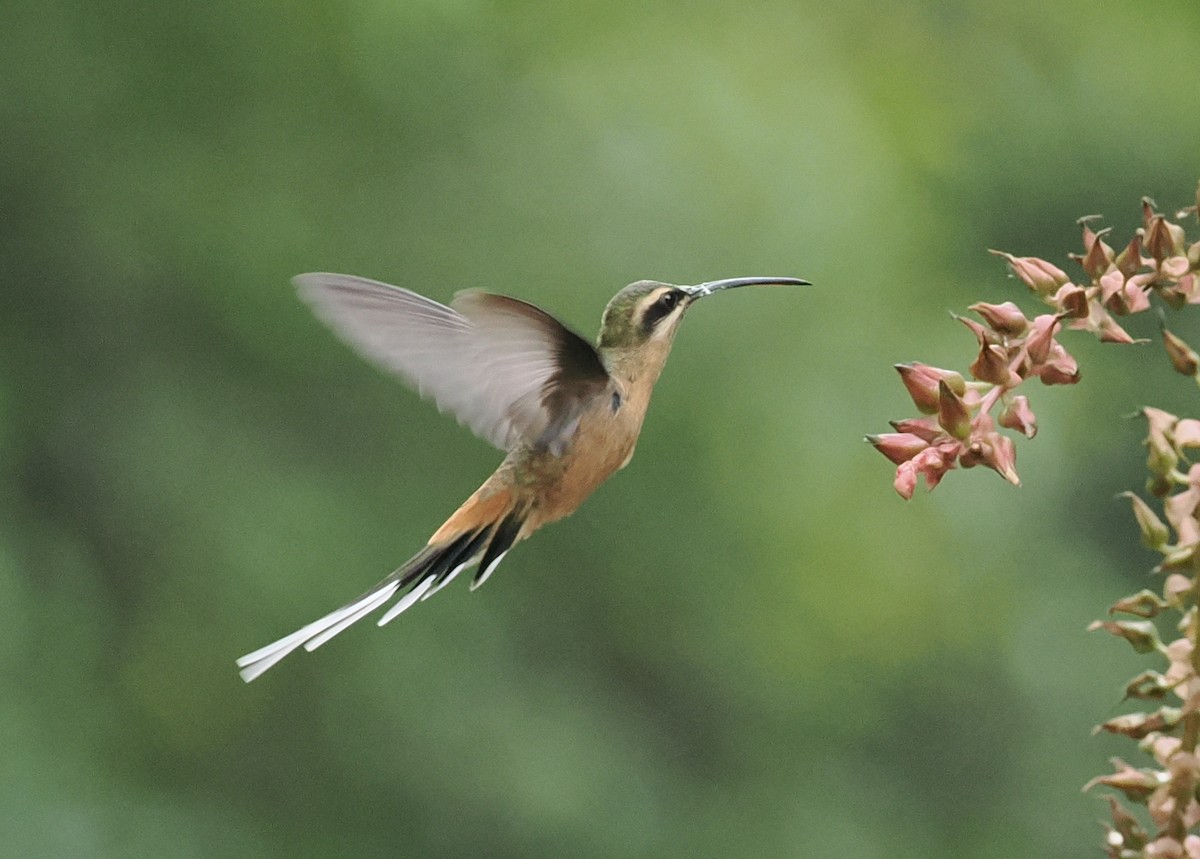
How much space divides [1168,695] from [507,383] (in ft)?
2.73

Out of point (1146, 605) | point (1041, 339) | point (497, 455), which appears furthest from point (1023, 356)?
point (497, 455)

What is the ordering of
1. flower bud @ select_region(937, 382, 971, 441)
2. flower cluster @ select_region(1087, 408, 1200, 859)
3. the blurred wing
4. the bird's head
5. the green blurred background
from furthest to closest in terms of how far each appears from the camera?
the green blurred background < the bird's head < the blurred wing < flower bud @ select_region(937, 382, 971, 441) < flower cluster @ select_region(1087, 408, 1200, 859)

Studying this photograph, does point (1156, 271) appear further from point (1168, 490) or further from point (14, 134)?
point (14, 134)

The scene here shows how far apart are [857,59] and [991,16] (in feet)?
1.91

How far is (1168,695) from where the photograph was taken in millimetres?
975

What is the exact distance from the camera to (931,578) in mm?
3891

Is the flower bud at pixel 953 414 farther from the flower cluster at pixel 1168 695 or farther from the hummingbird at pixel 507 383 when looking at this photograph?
the hummingbird at pixel 507 383

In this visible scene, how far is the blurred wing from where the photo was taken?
1561mm

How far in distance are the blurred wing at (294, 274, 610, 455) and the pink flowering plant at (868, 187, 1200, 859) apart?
508 mm

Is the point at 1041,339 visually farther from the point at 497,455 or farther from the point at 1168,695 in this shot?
the point at 497,455

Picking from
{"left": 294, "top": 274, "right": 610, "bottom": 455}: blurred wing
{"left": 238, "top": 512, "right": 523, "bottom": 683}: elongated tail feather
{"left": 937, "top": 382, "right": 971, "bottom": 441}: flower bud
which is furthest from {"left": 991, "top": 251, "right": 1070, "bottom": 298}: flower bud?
{"left": 238, "top": 512, "right": 523, "bottom": 683}: elongated tail feather

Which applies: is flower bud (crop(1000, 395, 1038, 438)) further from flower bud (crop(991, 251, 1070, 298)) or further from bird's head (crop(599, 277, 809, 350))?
bird's head (crop(599, 277, 809, 350))

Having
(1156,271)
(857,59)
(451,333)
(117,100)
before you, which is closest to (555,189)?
(857,59)

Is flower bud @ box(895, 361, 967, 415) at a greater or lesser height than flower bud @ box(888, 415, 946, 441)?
greater
